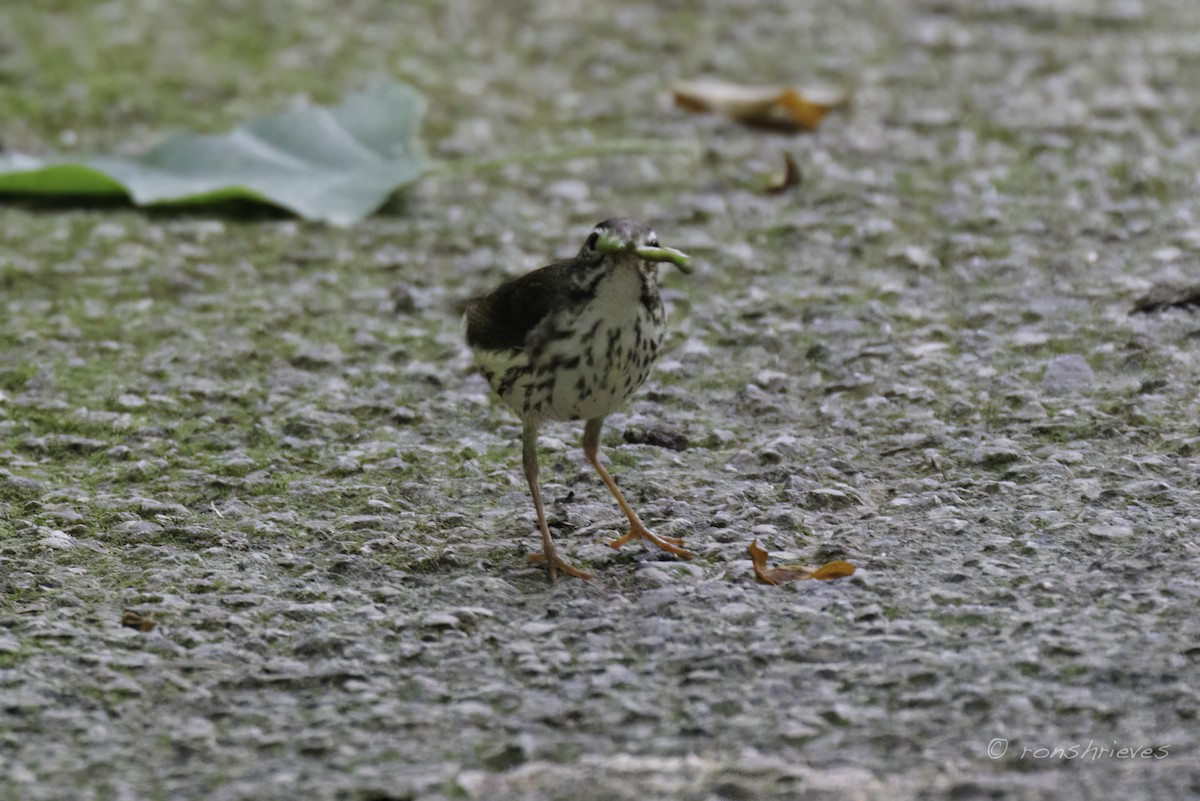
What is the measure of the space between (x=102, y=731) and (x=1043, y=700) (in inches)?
79.1

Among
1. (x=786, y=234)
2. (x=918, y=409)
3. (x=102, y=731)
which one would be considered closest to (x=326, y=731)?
(x=102, y=731)

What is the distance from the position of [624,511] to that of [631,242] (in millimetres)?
795

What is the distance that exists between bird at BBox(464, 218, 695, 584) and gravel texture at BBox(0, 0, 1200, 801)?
0.90 ft

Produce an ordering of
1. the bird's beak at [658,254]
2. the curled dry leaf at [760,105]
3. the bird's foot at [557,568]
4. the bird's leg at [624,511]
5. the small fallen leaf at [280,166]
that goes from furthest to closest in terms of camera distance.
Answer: the curled dry leaf at [760,105], the small fallen leaf at [280,166], the bird's leg at [624,511], the bird's foot at [557,568], the bird's beak at [658,254]

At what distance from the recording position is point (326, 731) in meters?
3.29

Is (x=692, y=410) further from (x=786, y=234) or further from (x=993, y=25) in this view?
(x=993, y=25)

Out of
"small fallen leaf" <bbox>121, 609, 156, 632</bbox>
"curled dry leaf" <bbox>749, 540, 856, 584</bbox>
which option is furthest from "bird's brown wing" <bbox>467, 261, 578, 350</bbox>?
"small fallen leaf" <bbox>121, 609, 156, 632</bbox>

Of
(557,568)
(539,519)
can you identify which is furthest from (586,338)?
(557,568)

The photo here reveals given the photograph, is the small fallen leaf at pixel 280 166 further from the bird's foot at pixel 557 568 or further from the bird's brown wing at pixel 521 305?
the bird's foot at pixel 557 568

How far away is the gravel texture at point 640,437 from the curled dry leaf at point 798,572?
44 millimetres

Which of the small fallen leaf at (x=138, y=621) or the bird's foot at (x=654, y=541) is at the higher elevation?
the bird's foot at (x=654, y=541)

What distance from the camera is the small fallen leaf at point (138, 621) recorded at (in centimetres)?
371

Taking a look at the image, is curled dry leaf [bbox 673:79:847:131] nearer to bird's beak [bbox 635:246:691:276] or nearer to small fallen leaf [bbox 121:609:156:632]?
bird's beak [bbox 635:246:691:276]

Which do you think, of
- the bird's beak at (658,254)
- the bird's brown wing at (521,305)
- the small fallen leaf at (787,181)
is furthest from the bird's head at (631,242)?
the small fallen leaf at (787,181)
